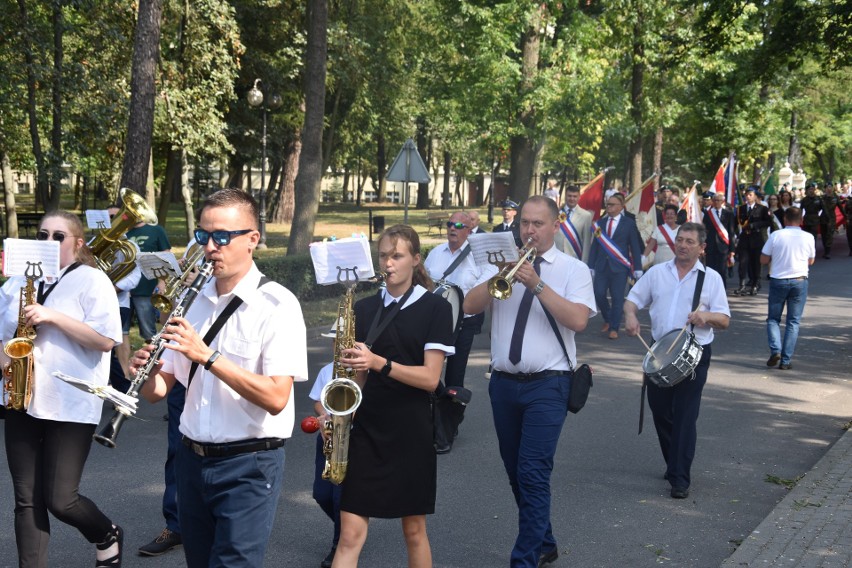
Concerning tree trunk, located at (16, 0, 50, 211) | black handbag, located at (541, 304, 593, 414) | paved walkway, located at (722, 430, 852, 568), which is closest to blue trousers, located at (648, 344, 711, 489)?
paved walkway, located at (722, 430, 852, 568)

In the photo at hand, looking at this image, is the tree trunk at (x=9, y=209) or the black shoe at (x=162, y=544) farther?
the tree trunk at (x=9, y=209)

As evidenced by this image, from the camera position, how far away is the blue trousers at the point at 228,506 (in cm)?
372

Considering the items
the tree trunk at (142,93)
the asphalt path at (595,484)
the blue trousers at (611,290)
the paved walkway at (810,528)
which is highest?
the tree trunk at (142,93)

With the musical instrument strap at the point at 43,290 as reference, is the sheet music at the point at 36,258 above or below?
above

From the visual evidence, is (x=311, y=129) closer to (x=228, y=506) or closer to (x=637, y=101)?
(x=228, y=506)

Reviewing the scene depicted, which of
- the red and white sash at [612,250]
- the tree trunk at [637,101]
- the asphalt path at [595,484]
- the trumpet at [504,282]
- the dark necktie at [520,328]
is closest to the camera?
the trumpet at [504,282]

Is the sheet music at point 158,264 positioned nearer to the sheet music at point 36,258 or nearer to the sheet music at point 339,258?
the sheet music at point 36,258

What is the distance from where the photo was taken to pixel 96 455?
8.06 meters

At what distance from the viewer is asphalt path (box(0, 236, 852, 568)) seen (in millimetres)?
6074

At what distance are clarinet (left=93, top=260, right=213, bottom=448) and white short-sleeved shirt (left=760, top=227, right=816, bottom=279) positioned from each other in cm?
975

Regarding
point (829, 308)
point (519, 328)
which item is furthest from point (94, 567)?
point (829, 308)

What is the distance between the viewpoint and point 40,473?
4754 mm

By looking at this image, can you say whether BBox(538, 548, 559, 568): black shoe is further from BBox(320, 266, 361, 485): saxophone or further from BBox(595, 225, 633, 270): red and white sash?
BBox(595, 225, 633, 270): red and white sash

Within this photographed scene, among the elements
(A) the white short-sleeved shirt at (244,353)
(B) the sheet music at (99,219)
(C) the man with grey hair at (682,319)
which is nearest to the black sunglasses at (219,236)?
(A) the white short-sleeved shirt at (244,353)
